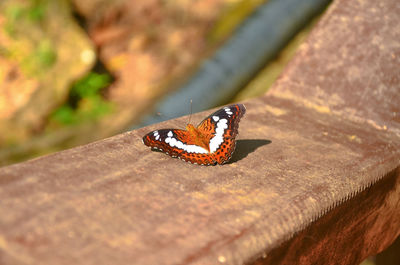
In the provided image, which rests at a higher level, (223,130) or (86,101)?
(223,130)

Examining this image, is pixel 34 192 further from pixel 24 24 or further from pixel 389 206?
pixel 24 24

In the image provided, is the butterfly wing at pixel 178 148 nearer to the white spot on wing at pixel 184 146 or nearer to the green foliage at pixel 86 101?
the white spot on wing at pixel 184 146

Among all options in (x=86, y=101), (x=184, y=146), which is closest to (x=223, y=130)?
(x=184, y=146)

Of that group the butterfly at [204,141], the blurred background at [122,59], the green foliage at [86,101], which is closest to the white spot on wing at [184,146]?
the butterfly at [204,141]

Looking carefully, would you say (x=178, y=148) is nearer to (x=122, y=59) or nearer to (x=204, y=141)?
(x=204, y=141)

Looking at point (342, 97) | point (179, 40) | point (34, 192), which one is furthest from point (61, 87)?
point (34, 192)

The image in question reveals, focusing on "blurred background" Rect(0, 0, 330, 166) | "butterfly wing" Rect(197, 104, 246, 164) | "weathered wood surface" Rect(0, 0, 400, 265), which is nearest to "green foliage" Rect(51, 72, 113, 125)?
"blurred background" Rect(0, 0, 330, 166)

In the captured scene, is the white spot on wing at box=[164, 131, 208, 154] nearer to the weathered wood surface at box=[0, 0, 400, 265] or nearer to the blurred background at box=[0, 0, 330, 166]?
the weathered wood surface at box=[0, 0, 400, 265]
